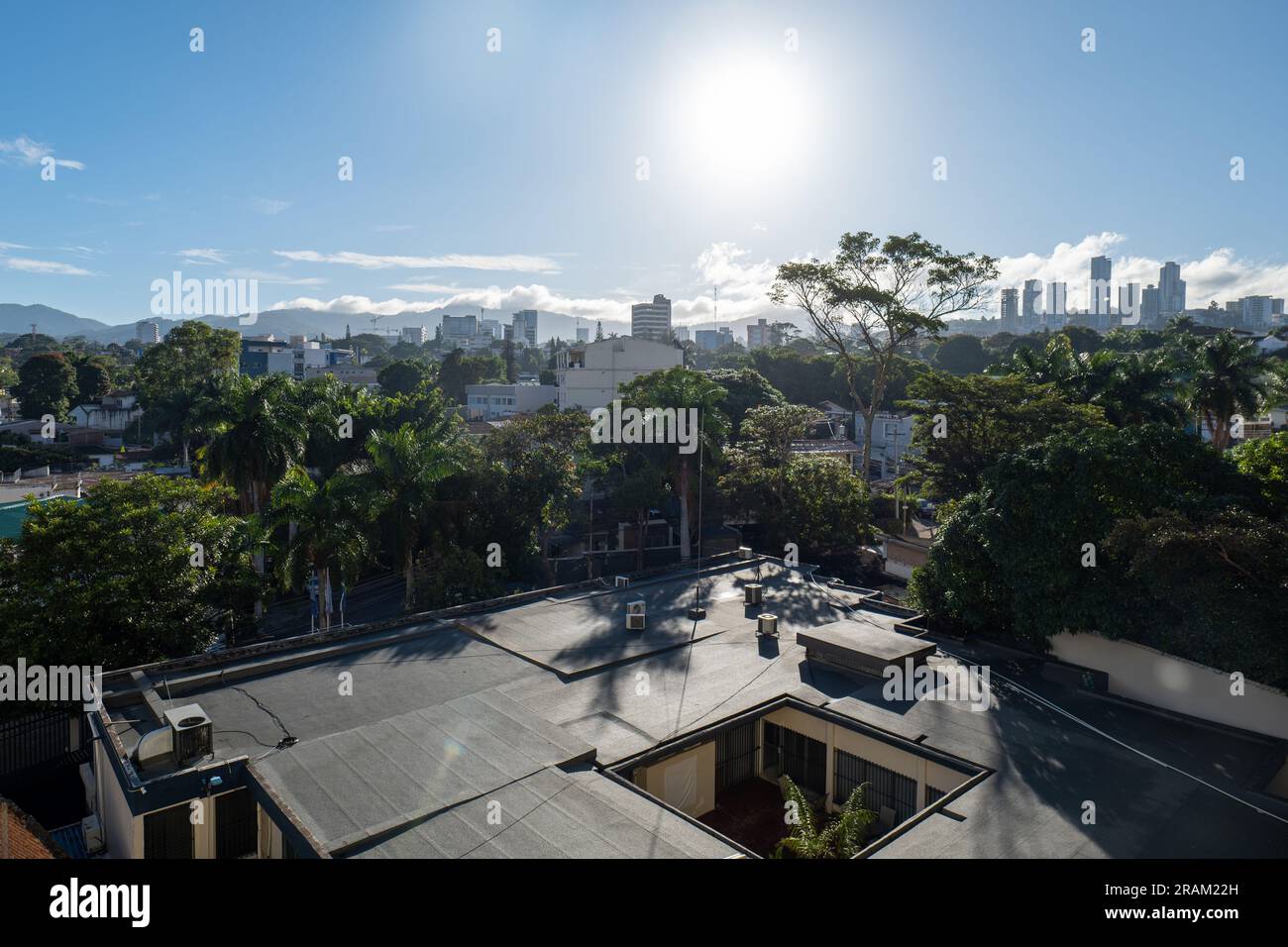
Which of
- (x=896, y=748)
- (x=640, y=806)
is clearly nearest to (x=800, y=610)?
(x=896, y=748)

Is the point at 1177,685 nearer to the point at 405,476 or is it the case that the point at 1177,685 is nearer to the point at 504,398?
the point at 405,476

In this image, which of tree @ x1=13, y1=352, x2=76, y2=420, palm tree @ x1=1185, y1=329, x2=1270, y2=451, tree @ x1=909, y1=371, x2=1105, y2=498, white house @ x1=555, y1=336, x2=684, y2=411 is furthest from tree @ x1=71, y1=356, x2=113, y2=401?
palm tree @ x1=1185, y1=329, x2=1270, y2=451

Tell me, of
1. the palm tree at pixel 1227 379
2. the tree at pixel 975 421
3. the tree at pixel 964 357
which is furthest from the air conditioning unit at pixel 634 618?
the tree at pixel 964 357

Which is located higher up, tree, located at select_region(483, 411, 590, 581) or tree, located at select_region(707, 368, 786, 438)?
tree, located at select_region(707, 368, 786, 438)

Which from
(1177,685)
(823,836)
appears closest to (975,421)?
(1177,685)

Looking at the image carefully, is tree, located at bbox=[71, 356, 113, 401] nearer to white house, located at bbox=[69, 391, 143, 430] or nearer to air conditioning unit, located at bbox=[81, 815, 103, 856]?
white house, located at bbox=[69, 391, 143, 430]
